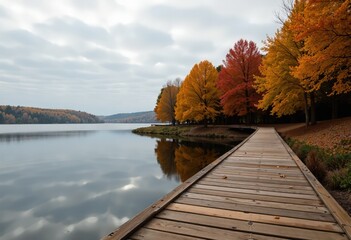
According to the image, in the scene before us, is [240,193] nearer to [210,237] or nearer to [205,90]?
[210,237]

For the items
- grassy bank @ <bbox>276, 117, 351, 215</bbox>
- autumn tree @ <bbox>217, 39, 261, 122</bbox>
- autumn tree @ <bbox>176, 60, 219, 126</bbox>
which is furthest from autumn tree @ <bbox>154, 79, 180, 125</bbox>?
grassy bank @ <bbox>276, 117, 351, 215</bbox>

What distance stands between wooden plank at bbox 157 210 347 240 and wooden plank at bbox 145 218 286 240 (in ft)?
0.30

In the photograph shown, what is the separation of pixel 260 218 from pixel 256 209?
35 cm

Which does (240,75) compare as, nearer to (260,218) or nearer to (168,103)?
(168,103)

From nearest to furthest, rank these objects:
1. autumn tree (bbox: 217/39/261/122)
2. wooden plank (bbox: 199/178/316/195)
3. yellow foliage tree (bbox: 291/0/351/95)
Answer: wooden plank (bbox: 199/178/316/195)
yellow foliage tree (bbox: 291/0/351/95)
autumn tree (bbox: 217/39/261/122)

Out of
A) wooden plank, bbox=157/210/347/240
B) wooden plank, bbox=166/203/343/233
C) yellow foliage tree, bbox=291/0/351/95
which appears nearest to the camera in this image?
wooden plank, bbox=157/210/347/240

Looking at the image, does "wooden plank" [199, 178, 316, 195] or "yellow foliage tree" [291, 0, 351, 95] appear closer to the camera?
"wooden plank" [199, 178, 316, 195]

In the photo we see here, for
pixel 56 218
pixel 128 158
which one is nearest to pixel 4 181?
pixel 56 218

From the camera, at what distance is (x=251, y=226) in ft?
10.2

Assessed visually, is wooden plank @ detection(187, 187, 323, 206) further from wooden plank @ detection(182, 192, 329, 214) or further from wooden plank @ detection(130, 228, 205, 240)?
wooden plank @ detection(130, 228, 205, 240)

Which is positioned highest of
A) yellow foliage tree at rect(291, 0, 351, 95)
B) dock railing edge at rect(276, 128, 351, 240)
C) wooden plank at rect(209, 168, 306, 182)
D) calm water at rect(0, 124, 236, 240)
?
yellow foliage tree at rect(291, 0, 351, 95)

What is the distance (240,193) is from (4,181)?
41.3 feet

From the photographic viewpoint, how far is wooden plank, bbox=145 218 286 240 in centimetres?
284

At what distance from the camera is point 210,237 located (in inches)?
112
